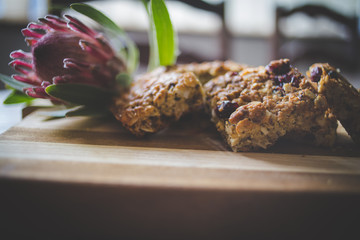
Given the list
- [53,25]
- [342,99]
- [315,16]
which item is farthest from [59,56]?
[315,16]

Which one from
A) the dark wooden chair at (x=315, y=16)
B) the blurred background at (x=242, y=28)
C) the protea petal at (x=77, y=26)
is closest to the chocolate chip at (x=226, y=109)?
the protea petal at (x=77, y=26)

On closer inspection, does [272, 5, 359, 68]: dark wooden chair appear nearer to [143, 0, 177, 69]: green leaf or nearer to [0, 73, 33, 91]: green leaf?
[143, 0, 177, 69]: green leaf

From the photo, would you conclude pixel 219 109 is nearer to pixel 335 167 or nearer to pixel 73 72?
pixel 335 167

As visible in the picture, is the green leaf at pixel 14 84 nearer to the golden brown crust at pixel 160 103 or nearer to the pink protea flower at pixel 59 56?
the pink protea flower at pixel 59 56

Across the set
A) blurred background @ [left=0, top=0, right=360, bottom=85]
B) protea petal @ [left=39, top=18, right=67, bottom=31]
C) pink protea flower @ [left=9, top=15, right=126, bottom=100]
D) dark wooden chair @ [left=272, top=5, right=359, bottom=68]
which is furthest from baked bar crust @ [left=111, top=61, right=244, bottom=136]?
dark wooden chair @ [left=272, top=5, right=359, bottom=68]

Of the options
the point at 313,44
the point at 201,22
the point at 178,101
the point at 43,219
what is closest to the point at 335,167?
the point at 178,101

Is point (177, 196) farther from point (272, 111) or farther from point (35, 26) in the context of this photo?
point (35, 26)
